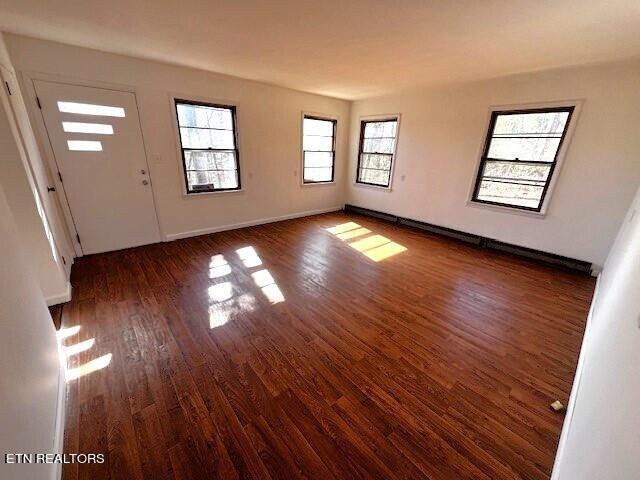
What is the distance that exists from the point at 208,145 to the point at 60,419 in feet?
12.6

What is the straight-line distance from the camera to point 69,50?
294cm

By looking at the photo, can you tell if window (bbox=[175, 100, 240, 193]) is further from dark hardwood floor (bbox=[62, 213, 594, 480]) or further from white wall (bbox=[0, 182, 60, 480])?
white wall (bbox=[0, 182, 60, 480])

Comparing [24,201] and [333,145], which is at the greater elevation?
[333,145]

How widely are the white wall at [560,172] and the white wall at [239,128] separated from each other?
1.78 metres

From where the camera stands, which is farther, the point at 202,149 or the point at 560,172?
the point at 202,149

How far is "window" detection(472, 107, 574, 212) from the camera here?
353cm

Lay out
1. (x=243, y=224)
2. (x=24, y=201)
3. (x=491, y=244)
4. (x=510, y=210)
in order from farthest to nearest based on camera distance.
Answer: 1. (x=243, y=224)
2. (x=491, y=244)
3. (x=510, y=210)
4. (x=24, y=201)

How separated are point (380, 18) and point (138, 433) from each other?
134 inches

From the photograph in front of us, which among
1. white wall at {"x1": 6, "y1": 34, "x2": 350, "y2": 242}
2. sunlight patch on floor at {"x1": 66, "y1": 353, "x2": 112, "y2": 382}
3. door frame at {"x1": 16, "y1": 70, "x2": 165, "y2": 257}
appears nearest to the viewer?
sunlight patch on floor at {"x1": 66, "y1": 353, "x2": 112, "y2": 382}

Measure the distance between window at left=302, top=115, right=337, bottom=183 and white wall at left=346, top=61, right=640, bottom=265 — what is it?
1.03 metres

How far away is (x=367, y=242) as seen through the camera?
446 cm

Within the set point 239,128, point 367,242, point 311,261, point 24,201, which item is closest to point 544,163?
point 367,242

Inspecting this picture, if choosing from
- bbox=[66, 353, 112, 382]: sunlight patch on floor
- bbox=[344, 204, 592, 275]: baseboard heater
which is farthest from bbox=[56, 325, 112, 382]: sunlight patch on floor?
bbox=[344, 204, 592, 275]: baseboard heater

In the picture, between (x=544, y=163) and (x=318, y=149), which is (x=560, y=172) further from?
(x=318, y=149)
